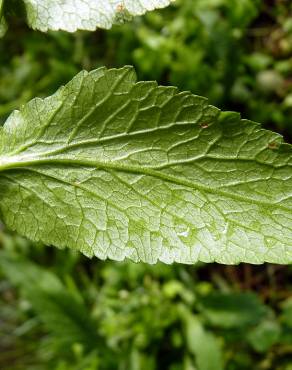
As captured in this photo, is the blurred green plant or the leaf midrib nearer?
the leaf midrib

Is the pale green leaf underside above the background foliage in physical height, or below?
below

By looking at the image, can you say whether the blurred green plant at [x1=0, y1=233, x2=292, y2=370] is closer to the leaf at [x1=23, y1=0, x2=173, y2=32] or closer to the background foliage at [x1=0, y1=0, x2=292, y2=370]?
the background foliage at [x1=0, y1=0, x2=292, y2=370]

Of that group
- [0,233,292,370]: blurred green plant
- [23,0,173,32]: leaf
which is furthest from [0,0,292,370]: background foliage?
[23,0,173,32]: leaf

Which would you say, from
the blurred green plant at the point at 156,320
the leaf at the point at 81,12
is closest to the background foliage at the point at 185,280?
the blurred green plant at the point at 156,320

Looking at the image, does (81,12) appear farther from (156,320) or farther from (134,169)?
(156,320)
